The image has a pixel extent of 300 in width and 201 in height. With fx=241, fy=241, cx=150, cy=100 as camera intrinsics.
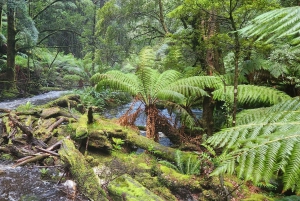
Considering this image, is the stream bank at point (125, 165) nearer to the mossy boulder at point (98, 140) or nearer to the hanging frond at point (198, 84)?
the mossy boulder at point (98, 140)

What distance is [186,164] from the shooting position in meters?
3.30

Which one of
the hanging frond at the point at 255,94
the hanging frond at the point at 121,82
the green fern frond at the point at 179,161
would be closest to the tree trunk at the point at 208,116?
the hanging frond at the point at 255,94

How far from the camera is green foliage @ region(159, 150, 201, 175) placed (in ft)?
10.3

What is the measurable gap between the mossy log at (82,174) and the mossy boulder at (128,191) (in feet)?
0.44

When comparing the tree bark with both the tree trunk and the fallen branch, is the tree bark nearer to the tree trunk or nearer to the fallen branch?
the fallen branch

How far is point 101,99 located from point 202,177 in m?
6.60

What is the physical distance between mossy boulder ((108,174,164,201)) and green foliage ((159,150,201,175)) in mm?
835

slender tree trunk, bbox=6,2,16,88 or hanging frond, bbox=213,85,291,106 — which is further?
slender tree trunk, bbox=6,2,16,88

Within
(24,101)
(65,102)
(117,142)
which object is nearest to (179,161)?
(117,142)

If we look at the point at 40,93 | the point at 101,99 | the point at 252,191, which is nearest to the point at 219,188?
the point at 252,191

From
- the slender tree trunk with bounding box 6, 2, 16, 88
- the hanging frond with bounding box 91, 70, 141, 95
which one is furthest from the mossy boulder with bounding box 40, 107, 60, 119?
the slender tree trunk with bounding box 6, 2, 16, 88

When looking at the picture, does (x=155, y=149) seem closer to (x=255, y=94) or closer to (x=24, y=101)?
(x=255, y=94)

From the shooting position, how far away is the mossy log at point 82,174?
2.53 meters

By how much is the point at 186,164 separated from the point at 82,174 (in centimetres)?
139
